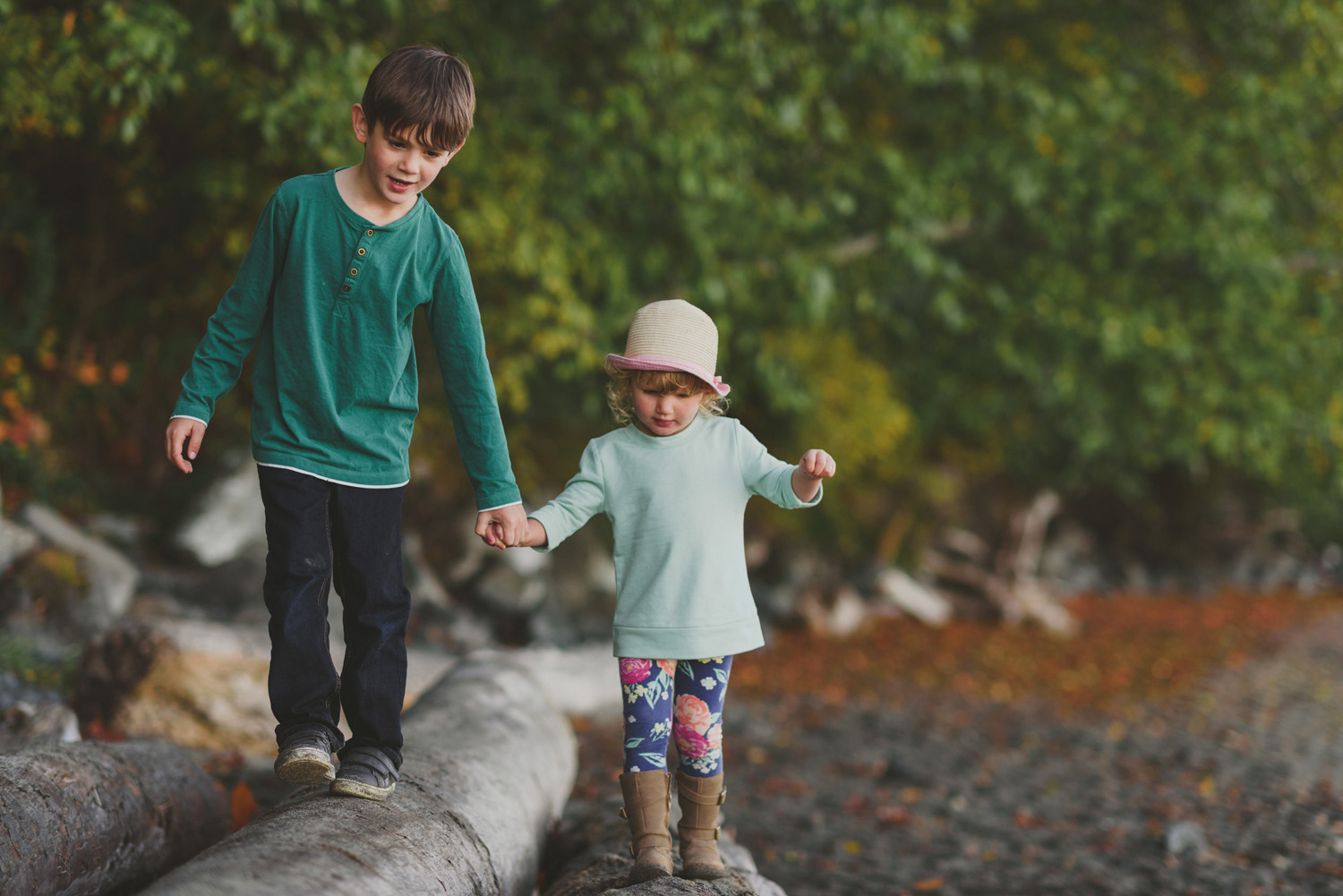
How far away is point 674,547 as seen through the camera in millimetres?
2719

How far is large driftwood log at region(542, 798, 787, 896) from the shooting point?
264 centimetres

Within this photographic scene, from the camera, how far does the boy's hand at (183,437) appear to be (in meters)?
2.53

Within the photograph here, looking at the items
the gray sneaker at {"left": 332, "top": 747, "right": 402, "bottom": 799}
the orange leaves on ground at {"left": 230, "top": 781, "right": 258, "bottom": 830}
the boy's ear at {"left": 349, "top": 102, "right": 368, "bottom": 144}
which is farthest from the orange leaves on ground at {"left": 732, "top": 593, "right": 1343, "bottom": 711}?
the boy's ear at {"left": 349, "top": 102, "right": 368, "bottom": 144}

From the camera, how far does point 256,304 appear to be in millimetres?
2641

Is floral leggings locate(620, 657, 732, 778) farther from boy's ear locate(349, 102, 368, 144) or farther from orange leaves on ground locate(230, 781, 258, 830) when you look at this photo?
orange leaves on ground locate(230, 781, 258, 830)

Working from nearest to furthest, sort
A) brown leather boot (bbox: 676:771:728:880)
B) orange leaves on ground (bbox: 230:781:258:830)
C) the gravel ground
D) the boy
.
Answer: the boy < brown leather boot (bbox: 676:771:728:880) < orange leaves on ground (bbox: 230:781:258:830) < the gravel ground

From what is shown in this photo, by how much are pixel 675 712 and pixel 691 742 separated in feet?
0.31

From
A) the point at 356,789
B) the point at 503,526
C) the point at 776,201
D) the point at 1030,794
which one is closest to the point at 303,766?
the point at 356,789

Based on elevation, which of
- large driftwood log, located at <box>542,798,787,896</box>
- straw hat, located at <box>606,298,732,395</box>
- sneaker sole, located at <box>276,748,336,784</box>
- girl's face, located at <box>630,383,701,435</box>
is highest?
straw hat, located at <box>606,298,732,395</box>

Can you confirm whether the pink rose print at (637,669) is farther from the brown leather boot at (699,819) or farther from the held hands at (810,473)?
the held hands at (810,473)

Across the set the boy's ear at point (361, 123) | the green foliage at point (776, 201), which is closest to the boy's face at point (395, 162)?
the boy's ear at point (361, 123)

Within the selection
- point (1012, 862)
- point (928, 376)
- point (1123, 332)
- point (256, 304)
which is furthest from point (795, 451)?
point (256, 304)

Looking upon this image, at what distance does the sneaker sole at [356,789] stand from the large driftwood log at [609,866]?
65 centimetres

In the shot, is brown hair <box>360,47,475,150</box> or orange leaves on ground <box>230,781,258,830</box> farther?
orange leaves on ground <box>230,781,258,830</box>
